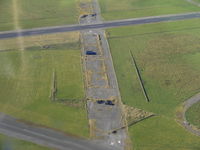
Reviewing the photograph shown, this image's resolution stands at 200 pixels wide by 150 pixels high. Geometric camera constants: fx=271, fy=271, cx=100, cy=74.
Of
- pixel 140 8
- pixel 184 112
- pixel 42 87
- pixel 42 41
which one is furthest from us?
pixel 140 8

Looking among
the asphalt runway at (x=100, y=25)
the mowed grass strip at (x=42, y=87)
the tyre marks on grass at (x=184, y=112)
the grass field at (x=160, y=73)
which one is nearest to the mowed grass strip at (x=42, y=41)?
the asphalt runway at (x=100, y=25)

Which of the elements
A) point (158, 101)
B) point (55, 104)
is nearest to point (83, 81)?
point (55, 104)

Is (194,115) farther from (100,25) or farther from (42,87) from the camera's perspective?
(100,25)

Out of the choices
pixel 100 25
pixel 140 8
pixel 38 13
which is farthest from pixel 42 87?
pixel 140 8

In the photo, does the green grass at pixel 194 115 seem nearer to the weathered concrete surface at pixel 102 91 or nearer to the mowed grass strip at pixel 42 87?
the weathered concrete surface at pixel 102 91

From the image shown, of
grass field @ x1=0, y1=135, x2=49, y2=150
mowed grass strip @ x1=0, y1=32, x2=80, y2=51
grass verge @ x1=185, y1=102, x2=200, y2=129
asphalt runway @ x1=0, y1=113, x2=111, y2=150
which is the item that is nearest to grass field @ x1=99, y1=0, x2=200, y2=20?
mowed grass strip @ x1=0, y1=32, x2=80, y2=51

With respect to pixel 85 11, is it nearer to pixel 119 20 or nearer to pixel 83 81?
pixel 119 20

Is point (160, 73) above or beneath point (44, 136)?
above
